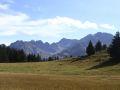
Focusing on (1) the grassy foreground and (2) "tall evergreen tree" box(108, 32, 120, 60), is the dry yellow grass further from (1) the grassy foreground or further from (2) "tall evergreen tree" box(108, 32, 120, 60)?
(2) "tall evergreen tree" box(108, 32, 120, 60)

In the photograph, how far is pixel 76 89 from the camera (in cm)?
2973

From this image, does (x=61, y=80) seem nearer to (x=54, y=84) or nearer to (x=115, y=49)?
(x=54, y=84)

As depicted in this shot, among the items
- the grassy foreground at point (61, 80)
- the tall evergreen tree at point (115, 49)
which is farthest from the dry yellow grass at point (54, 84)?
the tall evergreen tree at point (115, 49)

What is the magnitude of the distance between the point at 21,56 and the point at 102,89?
5776 inches

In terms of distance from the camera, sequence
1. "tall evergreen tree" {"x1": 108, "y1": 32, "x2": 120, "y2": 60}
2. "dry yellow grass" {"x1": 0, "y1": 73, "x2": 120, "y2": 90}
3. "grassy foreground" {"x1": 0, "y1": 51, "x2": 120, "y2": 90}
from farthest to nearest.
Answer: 1. "tall evergreen tree" {"x1": 108, "y1": 32, "x2": 120, "y2": 60}
2. "grassy foreground" {"x1": 0, "y1": 51, "x2": 120, "y2": 90}
3. "dry yellow grass" {"x1": 0, "y1": 73, "x2": 120, "y2": 90}

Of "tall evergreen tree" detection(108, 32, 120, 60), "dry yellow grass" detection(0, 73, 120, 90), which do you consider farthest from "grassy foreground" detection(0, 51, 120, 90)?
"tall evergreen tree" detection(108, 32, 120, 60)

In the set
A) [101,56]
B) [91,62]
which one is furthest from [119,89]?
[101,56]

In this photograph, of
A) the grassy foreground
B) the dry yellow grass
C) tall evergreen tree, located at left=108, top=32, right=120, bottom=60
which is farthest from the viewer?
tall evergreen tree, located at left=108, top=32, right=120, bottom=60

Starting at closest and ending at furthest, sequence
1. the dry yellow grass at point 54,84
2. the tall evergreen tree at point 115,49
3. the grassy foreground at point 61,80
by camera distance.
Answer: the dry yellow grass at point 54,84
the grassy foreground at point 61,80
the tall evergreen tree at point 115,49

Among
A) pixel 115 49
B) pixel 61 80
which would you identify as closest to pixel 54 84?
pixel 61 80

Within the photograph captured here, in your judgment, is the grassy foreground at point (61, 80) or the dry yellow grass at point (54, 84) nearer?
the dry yellow grass at point (54, 84)

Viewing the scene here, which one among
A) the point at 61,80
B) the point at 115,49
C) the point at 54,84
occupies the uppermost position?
the point at 115,49

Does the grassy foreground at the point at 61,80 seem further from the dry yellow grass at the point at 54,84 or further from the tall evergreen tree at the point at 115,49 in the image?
the tall evergreen tree at the point at 115,49

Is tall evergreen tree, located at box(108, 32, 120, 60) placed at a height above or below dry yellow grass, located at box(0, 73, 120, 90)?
above
